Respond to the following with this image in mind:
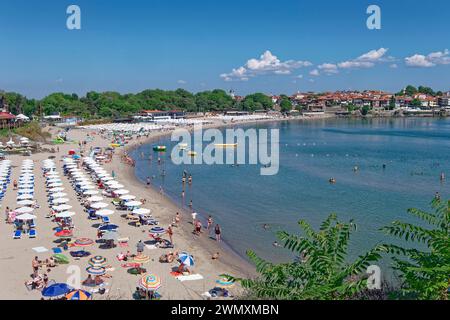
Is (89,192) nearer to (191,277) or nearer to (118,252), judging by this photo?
(118,252)

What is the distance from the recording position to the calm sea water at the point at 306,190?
22256 millimetres

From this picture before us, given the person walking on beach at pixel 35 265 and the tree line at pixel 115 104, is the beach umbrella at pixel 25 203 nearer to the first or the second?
the person walking on beach at pixel 35 265

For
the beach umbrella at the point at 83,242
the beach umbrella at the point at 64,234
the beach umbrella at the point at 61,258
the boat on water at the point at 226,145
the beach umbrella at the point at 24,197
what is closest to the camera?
the beach umbrella at the point at 61,258

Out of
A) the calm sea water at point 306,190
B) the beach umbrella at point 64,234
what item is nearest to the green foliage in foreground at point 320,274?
the calm sea water at point 306,190

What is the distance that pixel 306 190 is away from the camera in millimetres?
32281

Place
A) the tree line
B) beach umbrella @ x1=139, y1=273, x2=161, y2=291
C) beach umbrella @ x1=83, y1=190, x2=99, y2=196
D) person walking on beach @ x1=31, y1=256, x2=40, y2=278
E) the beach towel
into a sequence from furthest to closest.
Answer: the tree line
beach umbrella @ x1=83, y1=190, x2=99, y2=196
the beach towel
person walking on beach @ x1=31, y1=256, x2=40, y2=278
beach umbrella @ x1=139, y1=273, x2=161, y2=291

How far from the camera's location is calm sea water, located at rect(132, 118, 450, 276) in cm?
2226

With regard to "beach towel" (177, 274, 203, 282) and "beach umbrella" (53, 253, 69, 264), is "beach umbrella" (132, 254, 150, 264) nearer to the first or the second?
"beach towel" (177, 274, 203, 282)

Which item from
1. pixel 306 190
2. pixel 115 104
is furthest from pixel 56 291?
pixel 115 104

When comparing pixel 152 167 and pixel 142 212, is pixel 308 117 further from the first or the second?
pixel 142 212

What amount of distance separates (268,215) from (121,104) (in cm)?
10055

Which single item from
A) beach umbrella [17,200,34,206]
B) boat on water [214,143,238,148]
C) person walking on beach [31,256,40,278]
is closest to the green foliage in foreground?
person walking on beach [31,256,40,278]

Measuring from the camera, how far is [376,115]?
15462 cm
